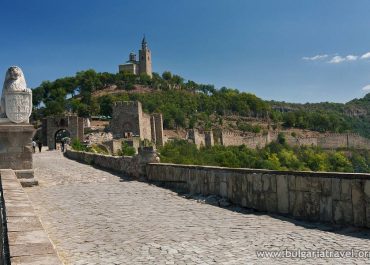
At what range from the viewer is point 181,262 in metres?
3.76

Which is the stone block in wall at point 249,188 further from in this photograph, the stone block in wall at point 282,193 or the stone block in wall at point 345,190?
the stone block in wall at point 345,190

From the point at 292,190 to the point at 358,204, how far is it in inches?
43.8

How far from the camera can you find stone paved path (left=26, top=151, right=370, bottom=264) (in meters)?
3.98

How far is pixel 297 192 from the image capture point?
5.69 metres

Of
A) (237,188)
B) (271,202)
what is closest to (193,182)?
(237,188)

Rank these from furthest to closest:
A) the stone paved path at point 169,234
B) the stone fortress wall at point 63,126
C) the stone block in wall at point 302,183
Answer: the stone fortress wall at point 63,126 < the stone block in wall at point 302,183 < the stone paved path at point 169,234

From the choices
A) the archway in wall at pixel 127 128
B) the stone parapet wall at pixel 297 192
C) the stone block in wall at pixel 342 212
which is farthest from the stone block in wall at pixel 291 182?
the archway in wall at pixel 127 128

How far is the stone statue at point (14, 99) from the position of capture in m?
9.69

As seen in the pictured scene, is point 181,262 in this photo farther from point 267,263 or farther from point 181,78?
point 181,78

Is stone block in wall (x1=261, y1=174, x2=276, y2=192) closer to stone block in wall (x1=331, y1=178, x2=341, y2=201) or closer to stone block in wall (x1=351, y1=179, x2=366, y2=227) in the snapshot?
stone block in wall (x1=331, y1=178, x2=341, y2=201)

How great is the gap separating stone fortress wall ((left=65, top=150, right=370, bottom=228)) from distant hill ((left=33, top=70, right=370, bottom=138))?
75.4 m

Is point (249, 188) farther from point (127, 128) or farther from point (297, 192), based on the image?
point (127, 128)

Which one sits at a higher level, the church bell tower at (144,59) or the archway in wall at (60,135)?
the church bell tower at (144,59)

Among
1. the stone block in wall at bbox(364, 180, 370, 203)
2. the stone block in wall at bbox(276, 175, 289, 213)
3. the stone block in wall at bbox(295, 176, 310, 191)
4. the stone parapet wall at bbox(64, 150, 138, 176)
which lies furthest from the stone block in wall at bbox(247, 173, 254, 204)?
the stone parapet wall at bbox(64, 150, 138, 176)
